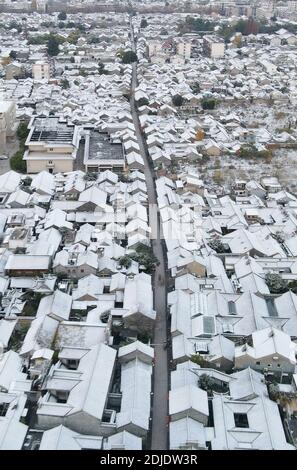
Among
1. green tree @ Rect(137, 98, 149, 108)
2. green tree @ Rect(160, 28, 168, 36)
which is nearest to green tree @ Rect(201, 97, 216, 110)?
green tree @ Rect(137, 98, 149, 108)

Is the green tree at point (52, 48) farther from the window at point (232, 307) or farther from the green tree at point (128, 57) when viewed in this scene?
the window at point (232, 307)

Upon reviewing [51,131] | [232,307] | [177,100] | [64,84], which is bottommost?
[64,84]

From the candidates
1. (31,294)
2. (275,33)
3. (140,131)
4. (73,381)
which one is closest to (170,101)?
(140,131)

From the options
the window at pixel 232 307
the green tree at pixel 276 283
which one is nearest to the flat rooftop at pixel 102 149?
the green tree at pixel 276 283

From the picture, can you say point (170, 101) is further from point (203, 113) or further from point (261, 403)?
point (261, 403)

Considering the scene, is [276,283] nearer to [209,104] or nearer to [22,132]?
[22,132]

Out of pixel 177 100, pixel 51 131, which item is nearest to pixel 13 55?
pixel 177 100

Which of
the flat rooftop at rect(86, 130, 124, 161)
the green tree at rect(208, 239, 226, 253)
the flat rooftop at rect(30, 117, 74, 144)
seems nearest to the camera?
the green tree at rect(208, 239, 226, 253)

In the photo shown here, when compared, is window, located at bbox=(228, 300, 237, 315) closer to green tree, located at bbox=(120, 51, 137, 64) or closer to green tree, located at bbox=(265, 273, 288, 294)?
green tree, located at bbox=(265, 273, 288, 294)
